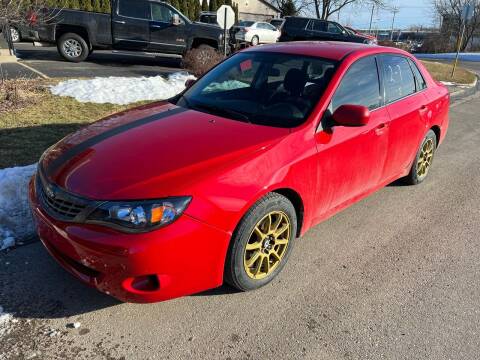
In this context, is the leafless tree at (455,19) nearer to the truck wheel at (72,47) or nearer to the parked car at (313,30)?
the parked car at (313,30)

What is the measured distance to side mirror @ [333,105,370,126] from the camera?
3.19 metres

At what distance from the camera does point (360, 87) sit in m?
3.78

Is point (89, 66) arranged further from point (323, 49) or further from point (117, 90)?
point (323, 49)

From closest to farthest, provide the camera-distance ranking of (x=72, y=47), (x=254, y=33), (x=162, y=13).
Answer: (x=72, y=47) < (x=162, y=13) < (x=254, y=33)

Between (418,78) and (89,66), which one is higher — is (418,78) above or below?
above

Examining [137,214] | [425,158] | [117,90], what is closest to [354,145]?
[137,214]

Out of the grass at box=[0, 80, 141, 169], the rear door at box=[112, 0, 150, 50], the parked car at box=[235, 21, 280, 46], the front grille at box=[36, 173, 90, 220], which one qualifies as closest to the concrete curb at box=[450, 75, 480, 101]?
the rear door at box=[112, 0, 150, 50]

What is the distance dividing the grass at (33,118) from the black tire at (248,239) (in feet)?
10.5

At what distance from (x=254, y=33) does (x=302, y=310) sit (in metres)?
22.5

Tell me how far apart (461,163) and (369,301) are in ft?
13.5

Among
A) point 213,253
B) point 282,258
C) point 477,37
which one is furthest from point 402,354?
point 477,37

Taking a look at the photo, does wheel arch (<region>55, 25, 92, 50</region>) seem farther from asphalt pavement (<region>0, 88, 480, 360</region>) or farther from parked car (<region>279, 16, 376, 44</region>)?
parked car (<region>279, 16, 376, 44</region>)

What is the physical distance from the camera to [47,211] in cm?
273

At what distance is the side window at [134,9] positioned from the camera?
12844mm
